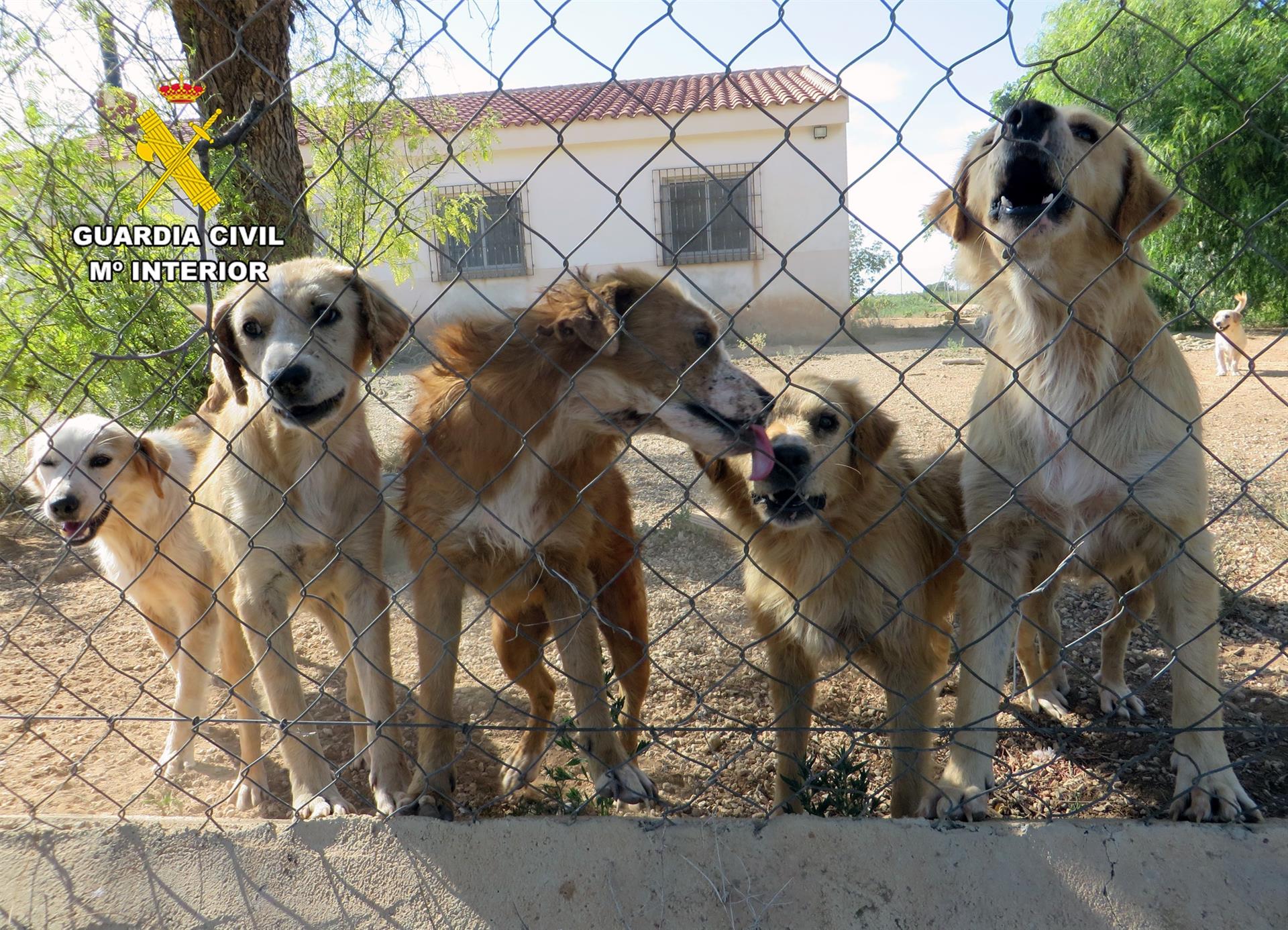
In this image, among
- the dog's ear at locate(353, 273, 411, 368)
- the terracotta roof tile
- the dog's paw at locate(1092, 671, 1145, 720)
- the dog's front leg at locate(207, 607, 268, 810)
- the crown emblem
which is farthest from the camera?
the terracotta roof tile

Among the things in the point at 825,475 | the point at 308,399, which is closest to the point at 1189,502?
the point at 825,475

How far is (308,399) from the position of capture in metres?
2.72

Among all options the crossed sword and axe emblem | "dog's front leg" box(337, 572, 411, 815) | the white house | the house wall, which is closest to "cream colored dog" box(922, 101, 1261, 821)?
"dog's front leg" box(337, 572, 411, 815)

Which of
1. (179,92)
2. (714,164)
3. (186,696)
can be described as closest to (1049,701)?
(186,696)

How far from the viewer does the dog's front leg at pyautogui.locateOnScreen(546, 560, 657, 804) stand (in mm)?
2834

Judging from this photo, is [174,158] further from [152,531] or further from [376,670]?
[152,531]

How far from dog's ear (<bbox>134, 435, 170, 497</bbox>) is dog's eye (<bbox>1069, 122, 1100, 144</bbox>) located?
3.50 meters

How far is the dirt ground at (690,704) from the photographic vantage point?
2.71 m

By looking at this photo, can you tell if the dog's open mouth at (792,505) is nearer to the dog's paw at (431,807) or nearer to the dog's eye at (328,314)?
the dog's paw at (431,807)

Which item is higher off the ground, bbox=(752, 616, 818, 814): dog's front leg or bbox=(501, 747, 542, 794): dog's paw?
bbox=(752, 616, 818, 814): dog's front leg

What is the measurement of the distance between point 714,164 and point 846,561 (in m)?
13.0

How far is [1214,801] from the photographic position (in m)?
2.22

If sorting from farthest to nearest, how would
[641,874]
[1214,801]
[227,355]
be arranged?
[227,355] → [1214,801] → [641,874]

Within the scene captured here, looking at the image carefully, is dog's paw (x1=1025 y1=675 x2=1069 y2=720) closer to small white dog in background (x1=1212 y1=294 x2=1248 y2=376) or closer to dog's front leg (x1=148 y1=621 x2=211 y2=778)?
dog's front leg (x1=148 y1=621 x2=211 y2=778)
